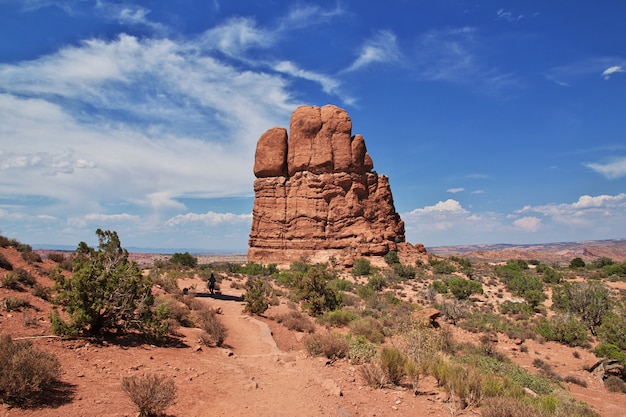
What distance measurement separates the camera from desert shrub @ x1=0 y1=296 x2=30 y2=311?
26.1 feet

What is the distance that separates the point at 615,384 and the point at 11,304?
15982mm

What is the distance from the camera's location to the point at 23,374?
4785mm

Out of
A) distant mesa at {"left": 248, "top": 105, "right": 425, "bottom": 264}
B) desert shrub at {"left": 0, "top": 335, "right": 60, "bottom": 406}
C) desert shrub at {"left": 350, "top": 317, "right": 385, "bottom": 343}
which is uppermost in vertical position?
Answer: distant mesa at {"left": 248, "top": 105, "right": 425, "bottom": 264}

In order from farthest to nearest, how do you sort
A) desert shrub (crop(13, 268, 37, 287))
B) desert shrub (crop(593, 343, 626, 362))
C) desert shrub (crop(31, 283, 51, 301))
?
desert shrub (crop(593, 343, 626, 362)) → desert shrub (crop(13, 268, 37, 287)) → desert shrub (crop(31, 283, 51, 301))

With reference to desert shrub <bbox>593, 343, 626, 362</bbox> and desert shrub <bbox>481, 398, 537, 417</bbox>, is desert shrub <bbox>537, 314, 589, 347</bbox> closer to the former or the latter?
desert shrub <bbox>593, 343, 626, 362</bbox>

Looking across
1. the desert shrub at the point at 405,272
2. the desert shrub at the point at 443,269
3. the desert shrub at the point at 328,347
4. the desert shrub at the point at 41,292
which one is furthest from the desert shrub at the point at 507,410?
the desert shrub at the point at 443,269

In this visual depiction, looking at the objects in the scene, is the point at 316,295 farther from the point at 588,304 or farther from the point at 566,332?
the point at 588,304

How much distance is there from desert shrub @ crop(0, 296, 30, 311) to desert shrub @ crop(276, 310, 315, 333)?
7.57 m

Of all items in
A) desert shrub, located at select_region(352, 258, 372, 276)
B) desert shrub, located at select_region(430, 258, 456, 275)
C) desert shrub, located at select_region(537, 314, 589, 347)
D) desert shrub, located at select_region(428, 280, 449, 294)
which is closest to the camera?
desert shrub, located at select_region(537, 314, 589, 347)

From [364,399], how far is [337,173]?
130 feet

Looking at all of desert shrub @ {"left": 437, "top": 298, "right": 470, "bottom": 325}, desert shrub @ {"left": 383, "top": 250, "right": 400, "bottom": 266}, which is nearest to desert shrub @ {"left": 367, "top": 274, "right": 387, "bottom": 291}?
desert shrub @ {"left": 437, "top": 298, "right": 470, "bottom": 325}

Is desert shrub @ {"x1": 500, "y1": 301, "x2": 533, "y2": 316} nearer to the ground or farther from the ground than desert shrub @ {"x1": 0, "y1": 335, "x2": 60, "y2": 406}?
nearer to the ground

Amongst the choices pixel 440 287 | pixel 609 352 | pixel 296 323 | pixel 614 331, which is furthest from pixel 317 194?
pixel 609 352

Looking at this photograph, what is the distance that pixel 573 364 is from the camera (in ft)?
42.4
